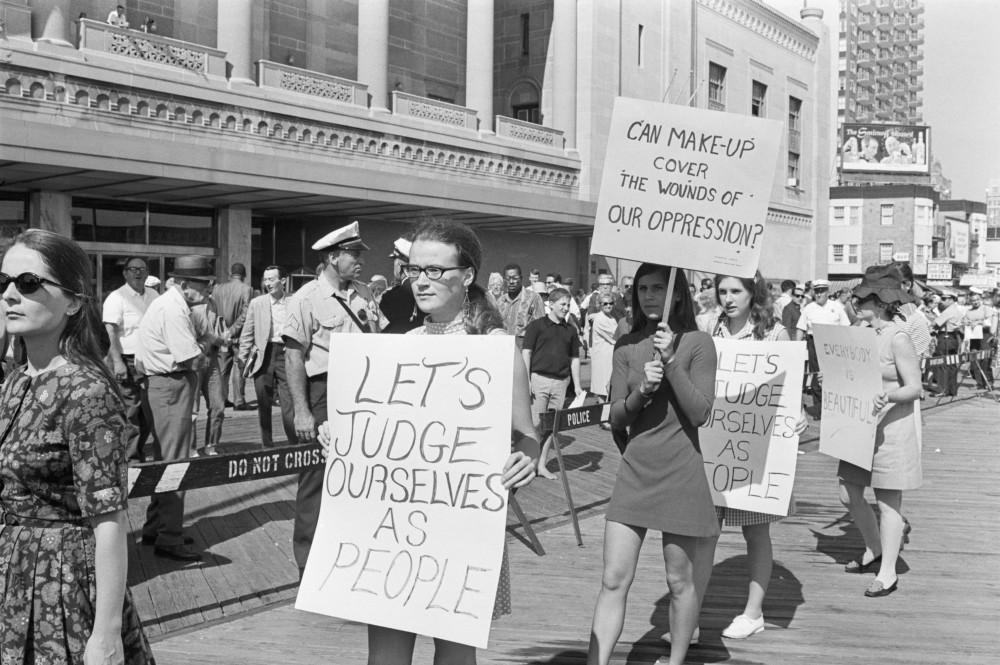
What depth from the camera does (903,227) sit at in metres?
96.1

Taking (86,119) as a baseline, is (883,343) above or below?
below

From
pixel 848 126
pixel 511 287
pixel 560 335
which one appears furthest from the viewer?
pixel 848 126

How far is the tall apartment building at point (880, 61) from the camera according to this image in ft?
457

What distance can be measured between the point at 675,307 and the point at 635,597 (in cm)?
254

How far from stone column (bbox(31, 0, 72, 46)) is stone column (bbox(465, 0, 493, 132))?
13.4 metres

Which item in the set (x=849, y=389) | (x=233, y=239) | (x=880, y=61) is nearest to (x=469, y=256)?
(x=849, y=389)

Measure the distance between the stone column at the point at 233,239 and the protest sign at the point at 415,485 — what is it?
21.1 m

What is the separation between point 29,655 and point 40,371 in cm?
75

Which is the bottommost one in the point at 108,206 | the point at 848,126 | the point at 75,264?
the point at 75,264

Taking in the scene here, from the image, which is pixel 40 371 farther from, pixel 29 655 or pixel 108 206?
pixel 108 206

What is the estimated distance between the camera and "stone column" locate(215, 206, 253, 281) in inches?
938

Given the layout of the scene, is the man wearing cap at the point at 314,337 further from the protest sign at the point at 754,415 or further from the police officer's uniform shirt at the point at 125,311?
the police officer's uniform shirt at the point at 125,311

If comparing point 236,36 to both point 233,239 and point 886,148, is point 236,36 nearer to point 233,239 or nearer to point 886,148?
point 233,239

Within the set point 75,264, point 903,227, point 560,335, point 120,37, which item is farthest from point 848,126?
point 75,264
